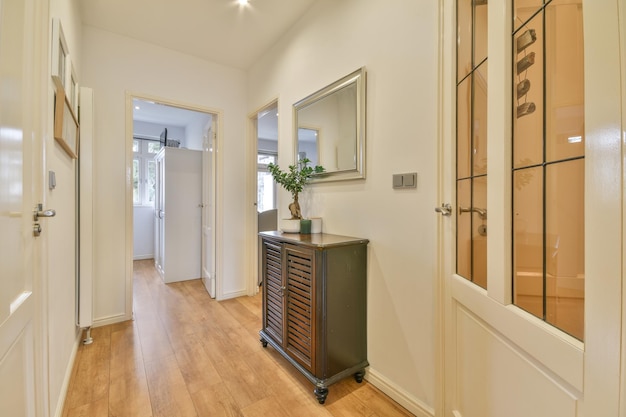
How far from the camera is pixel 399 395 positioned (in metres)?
1.54

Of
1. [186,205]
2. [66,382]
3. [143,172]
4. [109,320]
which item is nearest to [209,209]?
[186,205]

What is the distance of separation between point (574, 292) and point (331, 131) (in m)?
1.66

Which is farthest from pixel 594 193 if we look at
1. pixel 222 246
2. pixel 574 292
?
pixel 222 246

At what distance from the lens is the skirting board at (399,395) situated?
56.0 inches

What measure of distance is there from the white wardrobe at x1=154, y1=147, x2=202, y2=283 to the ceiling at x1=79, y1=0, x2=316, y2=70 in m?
1.53

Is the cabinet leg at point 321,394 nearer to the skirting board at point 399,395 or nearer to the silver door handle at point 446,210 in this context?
the skirting board at point 399,395

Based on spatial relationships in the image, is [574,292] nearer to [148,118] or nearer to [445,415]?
[445,415]

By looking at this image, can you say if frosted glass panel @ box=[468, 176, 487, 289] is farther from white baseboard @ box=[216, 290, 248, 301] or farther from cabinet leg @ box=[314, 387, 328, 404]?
white baseboard @ box=[216, 290, 248, 301]

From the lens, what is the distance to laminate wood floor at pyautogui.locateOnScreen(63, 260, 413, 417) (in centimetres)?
151

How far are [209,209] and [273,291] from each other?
1839 millimetres

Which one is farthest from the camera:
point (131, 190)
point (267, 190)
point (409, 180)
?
point (267, 190)

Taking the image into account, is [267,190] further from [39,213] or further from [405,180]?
[39,213]

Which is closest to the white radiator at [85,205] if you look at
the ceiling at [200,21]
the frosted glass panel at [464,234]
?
the ceiling at [200,21]

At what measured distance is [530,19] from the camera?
885 millimetres
